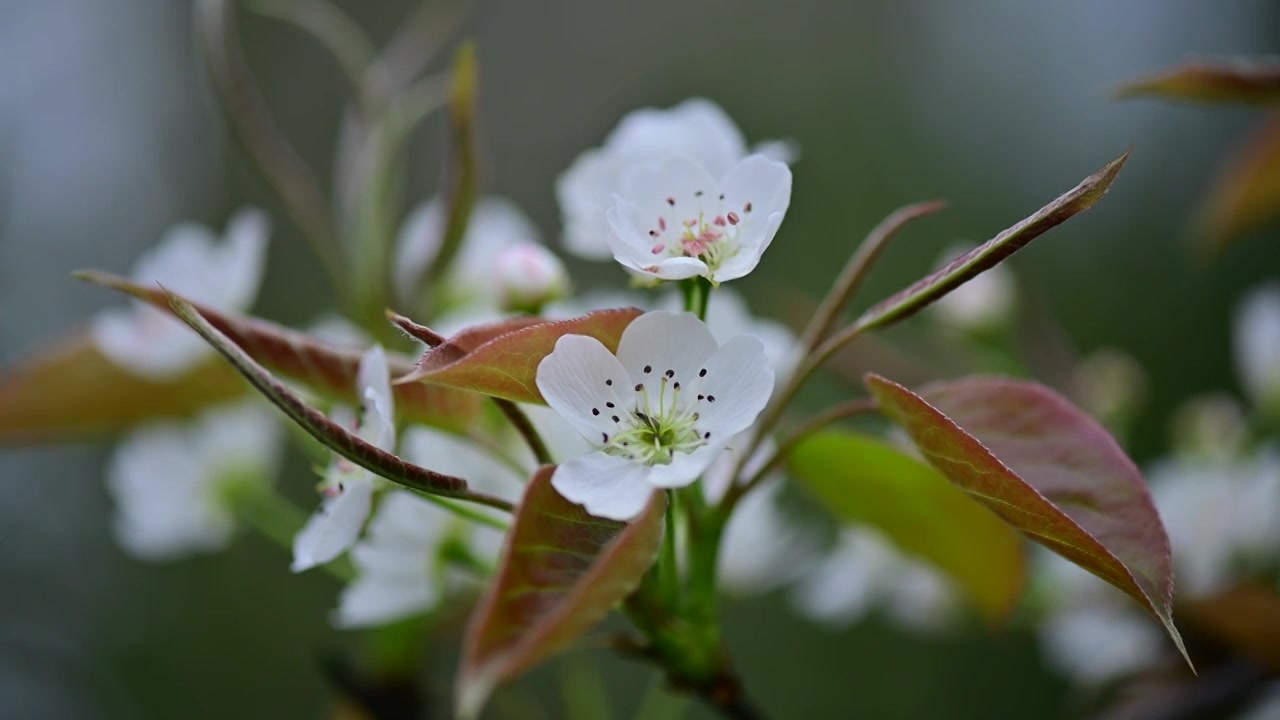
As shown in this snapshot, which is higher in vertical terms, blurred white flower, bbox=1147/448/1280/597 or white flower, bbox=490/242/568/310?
white flower, bbox=490/242/568/310

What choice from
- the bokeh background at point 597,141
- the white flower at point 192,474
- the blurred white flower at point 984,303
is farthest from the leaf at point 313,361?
the bokeh background at point 597,141

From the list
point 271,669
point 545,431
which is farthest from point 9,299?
point 545,431

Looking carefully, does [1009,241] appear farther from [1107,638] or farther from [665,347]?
[1107,638]

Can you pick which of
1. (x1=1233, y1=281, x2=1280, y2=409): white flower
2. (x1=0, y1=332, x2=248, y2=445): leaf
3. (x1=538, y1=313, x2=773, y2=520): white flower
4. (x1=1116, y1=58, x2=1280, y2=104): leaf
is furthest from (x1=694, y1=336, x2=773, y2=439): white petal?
(x1=1233, y1=281, x2=1280, y2=409): white flower

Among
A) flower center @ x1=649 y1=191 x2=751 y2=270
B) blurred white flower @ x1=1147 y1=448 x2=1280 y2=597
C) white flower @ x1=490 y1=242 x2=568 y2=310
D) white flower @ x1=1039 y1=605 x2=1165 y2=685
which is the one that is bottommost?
white flower @ x1=1039 y1=605 x2=1165 y2=685

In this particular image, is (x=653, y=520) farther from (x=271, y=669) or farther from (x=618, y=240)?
(x=271, y=669)

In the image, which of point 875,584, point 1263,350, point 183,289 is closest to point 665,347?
point 183,289

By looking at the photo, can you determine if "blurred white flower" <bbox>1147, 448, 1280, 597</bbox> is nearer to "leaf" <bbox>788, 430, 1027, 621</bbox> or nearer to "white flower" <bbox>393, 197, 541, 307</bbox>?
"leaf" <bbox>788, 430, 1027, 621</bbox>
